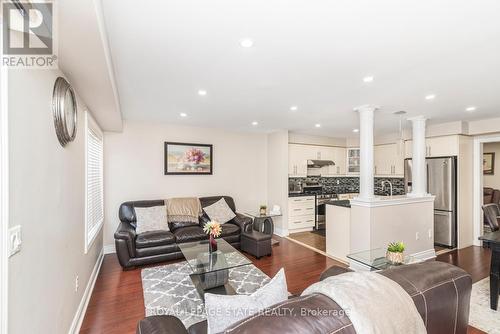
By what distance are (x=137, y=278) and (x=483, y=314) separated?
13.6ft

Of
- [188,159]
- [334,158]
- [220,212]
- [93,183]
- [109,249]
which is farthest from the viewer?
[334,158]

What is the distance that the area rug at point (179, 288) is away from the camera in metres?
2.48

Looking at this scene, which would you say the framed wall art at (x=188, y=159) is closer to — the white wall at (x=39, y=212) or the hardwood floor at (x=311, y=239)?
the hardwood floor at (x=311, y=239)

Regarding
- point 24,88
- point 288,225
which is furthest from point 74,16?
point 288,225

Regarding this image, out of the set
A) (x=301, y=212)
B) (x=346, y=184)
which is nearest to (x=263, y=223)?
(x=301, y=212)

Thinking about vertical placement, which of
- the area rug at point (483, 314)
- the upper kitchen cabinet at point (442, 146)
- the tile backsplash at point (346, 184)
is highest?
the upper kitchen cabinet at point (442, 146)

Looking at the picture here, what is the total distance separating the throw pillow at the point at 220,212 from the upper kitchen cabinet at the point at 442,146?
4.35 meters

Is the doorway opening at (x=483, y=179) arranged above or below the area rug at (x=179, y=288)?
above

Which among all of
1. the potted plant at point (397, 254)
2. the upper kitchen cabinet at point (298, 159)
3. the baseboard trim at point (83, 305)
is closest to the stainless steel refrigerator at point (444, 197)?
the upper kitchen cabinet at point (298, 159)

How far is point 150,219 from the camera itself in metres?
4.05

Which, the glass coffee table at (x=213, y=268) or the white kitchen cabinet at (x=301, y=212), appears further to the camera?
the white kitchen cabinet at (x=301, y=212)

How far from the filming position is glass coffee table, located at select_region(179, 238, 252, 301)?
8.59 feet

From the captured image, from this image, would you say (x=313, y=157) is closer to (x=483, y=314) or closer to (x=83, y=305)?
(x=483, y=314)

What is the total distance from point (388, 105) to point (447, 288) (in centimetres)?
290
